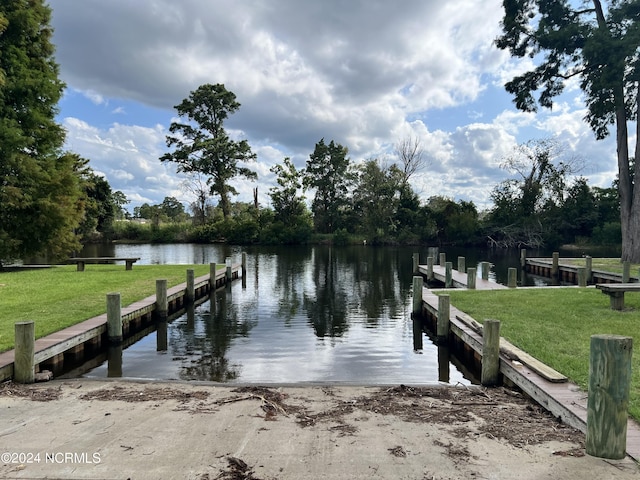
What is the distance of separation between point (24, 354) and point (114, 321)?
10.7ft

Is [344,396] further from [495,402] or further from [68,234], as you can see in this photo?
[68,234]

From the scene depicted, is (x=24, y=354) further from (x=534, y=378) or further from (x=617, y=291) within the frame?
(x=617, y=291)

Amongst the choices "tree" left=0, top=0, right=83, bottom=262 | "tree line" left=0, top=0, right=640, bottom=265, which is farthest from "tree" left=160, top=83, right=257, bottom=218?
"tree" left=0, top=0, right=83, bottom=262

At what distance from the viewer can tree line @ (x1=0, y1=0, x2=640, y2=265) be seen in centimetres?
1919

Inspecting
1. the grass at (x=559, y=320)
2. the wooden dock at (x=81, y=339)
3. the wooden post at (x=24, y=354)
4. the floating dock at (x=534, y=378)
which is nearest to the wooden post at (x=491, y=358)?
the floating dock at (x=534, y=378)

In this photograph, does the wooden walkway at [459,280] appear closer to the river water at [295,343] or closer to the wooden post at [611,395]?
the river water at [295,343]

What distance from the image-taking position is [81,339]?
8.23m

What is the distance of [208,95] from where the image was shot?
53.2 metres

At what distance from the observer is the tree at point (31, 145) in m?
18.3

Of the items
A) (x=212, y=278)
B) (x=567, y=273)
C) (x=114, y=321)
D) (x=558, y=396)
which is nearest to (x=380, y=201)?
(x=567, y=273)

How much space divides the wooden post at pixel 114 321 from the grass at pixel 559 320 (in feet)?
25.3

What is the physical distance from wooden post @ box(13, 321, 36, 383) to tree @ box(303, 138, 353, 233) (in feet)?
167

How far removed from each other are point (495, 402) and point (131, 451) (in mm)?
4129

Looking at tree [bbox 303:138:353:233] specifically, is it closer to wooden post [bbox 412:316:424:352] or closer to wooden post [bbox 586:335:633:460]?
wooden post [bbox 412:316:424:352]
